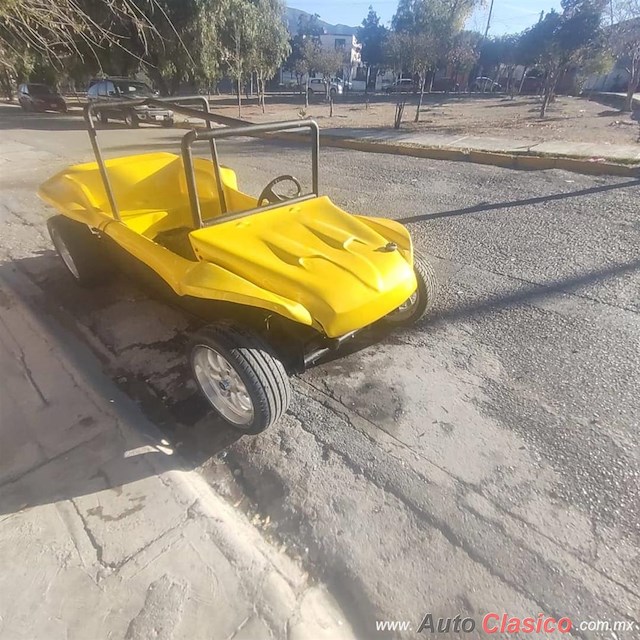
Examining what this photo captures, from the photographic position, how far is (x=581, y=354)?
2.79 m

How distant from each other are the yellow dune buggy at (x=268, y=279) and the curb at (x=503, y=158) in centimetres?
655

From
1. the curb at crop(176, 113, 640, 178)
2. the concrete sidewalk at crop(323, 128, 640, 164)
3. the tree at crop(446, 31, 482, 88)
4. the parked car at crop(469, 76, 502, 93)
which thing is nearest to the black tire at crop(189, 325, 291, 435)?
the curb at crop(176, 113, 640, 178)

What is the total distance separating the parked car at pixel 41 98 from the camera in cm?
1858

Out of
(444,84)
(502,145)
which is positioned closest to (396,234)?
(502,145)

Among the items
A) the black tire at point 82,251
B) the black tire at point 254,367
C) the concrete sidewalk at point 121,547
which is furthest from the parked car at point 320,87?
the concrete sidewalk at point 121,547

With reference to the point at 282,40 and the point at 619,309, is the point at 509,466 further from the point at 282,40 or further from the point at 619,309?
the point at 282,40

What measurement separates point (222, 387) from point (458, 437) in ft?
4.30

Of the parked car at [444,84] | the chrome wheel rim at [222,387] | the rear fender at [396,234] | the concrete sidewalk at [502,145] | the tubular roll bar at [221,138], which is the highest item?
the tubular roll bar at [221,138]

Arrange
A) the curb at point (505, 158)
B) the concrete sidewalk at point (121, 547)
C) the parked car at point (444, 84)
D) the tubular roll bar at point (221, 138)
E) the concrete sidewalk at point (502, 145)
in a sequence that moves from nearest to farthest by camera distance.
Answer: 1. the concrete sidewalk at point (121, 547)
2. the tubular roll bar at point (221, 138)
3. the curb at point (505, 158)
4. the concrete sidewalk at point (502, 145)
5. the parked car at point (444, 84)

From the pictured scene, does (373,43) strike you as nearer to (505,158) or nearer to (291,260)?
(505,158)

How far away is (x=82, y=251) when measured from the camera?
3.29 m

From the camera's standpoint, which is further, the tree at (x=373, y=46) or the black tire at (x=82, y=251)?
the tree at (x=373, y=46)

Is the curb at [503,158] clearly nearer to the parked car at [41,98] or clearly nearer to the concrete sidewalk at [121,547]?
the concrete sidewalk at [121,547]

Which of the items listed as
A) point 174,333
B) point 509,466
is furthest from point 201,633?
point 174,333
